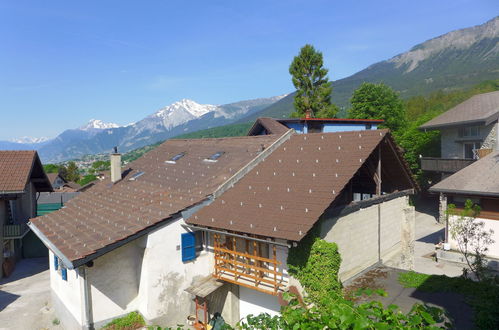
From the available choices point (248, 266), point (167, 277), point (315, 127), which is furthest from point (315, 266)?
point (315, 127)

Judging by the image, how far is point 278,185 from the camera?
1302cm

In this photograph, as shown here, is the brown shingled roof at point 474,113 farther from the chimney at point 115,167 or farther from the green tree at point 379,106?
the chimney at point 115,167

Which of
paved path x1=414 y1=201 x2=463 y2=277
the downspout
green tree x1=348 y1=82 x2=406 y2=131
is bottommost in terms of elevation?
paved path x1=414 y1=201 x2=463 y2=277

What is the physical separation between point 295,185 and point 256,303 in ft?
14.7

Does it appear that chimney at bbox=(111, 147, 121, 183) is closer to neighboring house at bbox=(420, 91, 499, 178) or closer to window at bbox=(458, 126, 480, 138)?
neighboring house at bbox=(420, 91, 499, 178)

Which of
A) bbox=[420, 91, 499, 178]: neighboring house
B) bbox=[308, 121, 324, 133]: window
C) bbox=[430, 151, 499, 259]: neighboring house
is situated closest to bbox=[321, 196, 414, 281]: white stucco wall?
bbox=[430, 151, 499, 259]: neighboring house

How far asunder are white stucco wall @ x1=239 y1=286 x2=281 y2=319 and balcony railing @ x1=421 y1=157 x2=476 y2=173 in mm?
23841

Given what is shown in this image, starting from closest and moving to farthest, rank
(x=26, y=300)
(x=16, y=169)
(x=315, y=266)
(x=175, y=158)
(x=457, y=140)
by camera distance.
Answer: (x=315, y=266) < (x=26, y=300) < (x=175, y=158) < (x=16, y=169) < (x=457, y=140)

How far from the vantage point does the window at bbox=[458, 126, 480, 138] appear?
29.8m

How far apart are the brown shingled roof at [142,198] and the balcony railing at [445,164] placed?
2027 centimetres

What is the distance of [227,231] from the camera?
12438mm

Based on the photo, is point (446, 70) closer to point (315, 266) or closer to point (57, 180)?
point (57, 180)

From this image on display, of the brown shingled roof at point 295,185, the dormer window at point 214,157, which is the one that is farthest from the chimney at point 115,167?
the brown shingled roof at point 295,185

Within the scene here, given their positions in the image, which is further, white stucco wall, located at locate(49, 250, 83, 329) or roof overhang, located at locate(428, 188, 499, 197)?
roof overhang, located at locate(428, 188, 499, 197)
